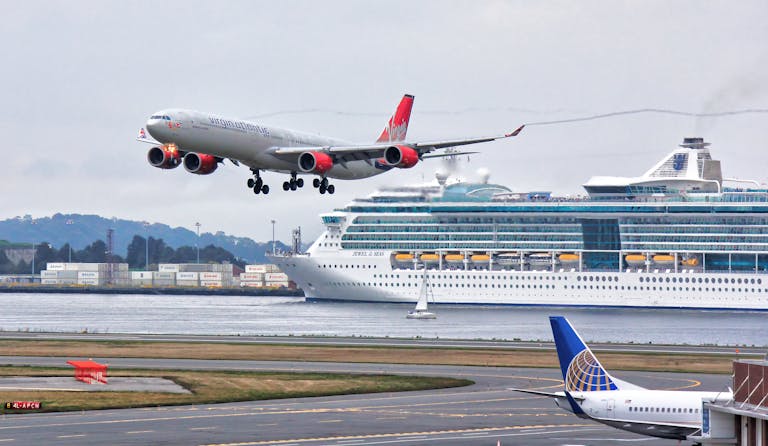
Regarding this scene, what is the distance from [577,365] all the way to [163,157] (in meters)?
25.5

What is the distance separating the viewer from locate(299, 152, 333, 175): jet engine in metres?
63.2

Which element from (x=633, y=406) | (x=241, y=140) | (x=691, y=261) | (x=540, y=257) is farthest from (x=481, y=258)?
(x=633, y=406)

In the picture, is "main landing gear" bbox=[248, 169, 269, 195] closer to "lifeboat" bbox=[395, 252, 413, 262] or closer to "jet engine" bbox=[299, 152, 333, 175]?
"jet engine" bbox=[299, 152, 333, 175]

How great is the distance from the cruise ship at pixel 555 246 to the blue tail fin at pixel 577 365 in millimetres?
104774

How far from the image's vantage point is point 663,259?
149750 millimetres

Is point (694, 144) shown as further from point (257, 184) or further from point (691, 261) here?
point (257, 184)

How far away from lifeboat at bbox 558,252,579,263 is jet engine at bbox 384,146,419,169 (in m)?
90.9

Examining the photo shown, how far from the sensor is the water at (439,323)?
111188 millimetres

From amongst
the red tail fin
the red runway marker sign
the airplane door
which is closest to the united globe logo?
the airplane door

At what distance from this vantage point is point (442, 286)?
153 m

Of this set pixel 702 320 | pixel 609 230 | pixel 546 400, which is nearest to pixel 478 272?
pixel 609 230

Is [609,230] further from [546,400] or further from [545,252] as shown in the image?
[546,400]

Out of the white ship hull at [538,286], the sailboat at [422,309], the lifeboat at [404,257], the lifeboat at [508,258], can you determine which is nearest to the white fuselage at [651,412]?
the sailboat at [422,309]

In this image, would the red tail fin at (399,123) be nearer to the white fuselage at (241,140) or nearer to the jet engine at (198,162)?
the white fuselage at (241,140)
